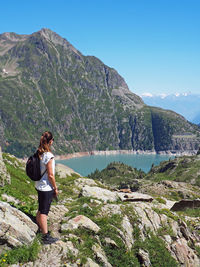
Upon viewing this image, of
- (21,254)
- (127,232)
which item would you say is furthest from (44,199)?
(127,232)

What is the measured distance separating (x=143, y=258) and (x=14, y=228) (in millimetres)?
8900

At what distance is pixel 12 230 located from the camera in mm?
12844

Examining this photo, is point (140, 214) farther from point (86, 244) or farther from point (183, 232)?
point (86, 244)

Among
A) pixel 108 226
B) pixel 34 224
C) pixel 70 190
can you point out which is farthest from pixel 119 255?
pixel 70 190

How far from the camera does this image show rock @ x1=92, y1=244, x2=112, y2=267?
48.7ft

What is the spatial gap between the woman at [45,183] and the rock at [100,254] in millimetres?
2862

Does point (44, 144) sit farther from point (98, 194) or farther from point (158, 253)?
point (98, 194)

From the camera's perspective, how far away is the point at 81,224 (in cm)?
1700

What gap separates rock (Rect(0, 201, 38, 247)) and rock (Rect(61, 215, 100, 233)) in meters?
2.79

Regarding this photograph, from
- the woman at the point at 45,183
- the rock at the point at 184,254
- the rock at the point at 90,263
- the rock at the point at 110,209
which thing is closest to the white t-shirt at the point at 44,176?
the woman at the point at 45,183

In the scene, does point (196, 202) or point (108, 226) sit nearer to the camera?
point (108, 226)

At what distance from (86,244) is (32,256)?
3.76m

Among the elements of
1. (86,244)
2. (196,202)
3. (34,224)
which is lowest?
(196,202)

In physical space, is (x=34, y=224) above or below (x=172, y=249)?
above
